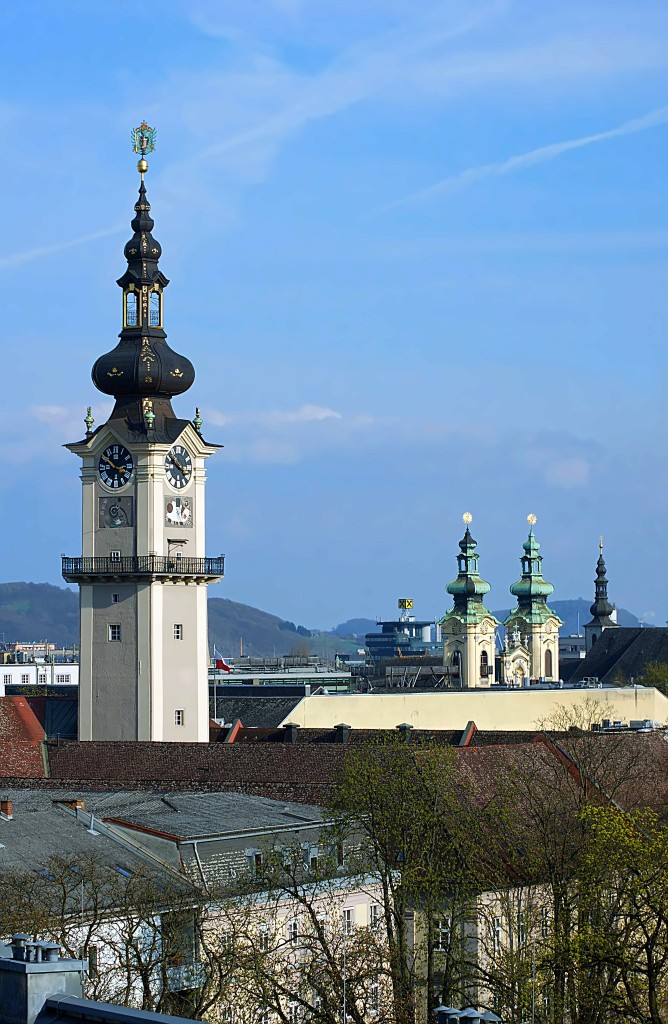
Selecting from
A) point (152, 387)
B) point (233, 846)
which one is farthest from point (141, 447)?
point (233, 846)

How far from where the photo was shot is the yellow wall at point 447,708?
341ft

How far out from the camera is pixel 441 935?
1861 inches

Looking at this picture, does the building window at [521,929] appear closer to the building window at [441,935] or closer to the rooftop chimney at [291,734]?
the building window at [441,935]

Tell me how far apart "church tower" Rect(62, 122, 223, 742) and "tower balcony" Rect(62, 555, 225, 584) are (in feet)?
0.14

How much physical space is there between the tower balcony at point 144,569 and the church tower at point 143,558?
4 centimetres

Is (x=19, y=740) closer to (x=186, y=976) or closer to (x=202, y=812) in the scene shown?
(x=202, y=812)

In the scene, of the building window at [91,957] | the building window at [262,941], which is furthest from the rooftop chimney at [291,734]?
the building window at [91,957]

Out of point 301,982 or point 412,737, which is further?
point 412,737

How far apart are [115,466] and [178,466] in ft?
8.66

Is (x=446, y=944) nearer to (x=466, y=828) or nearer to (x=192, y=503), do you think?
(x=466, y=828)

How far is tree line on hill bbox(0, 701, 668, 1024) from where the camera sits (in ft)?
141

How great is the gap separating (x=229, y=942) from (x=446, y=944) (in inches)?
210

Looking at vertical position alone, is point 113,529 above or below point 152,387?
below

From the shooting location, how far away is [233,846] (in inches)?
2219
